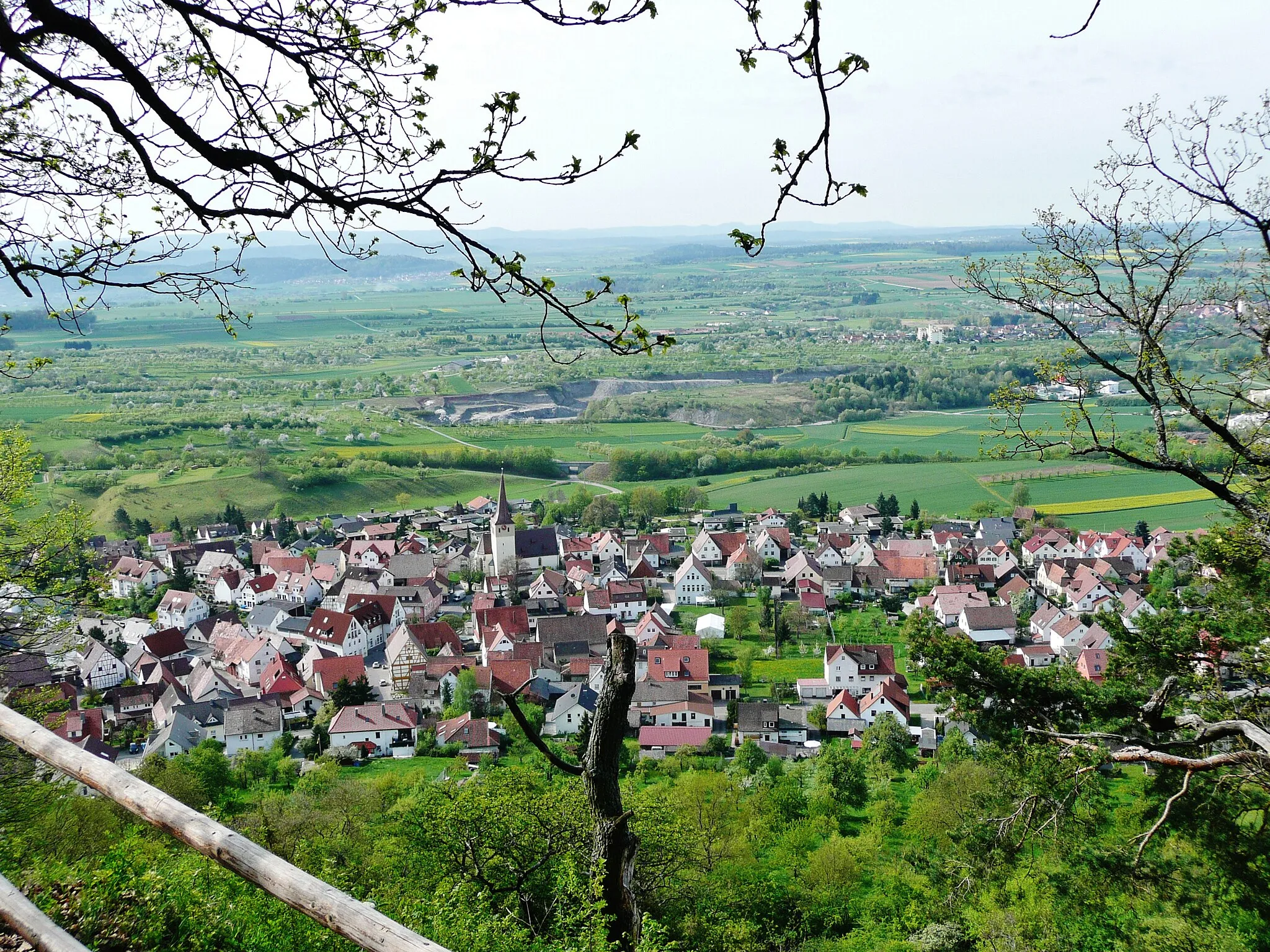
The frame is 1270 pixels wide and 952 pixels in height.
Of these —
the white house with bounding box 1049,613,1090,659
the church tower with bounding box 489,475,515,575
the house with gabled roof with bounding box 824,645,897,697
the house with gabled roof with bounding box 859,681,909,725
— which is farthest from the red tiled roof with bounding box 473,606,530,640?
the white house with bounding box 1049,613,1090,659

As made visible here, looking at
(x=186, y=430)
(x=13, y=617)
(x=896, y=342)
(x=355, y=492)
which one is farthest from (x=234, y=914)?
(x=896, y=342)

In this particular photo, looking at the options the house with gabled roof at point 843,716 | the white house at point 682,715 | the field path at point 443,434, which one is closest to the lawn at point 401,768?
the white house at point 682,715

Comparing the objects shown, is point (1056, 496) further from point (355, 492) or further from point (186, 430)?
point (186, 430)

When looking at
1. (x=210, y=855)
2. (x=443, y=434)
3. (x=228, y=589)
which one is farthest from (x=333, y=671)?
(x=443, y=434)

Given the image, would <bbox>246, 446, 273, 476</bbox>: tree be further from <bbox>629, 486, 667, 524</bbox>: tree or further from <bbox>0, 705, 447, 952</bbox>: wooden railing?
<bbox>0, 705, 447, 952</bbox>: wooden railing

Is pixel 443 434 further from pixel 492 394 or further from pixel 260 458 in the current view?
pixel 260 458

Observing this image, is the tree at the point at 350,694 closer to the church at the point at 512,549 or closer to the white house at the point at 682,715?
the white house at the point at 682,715

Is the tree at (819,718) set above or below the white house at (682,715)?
below
